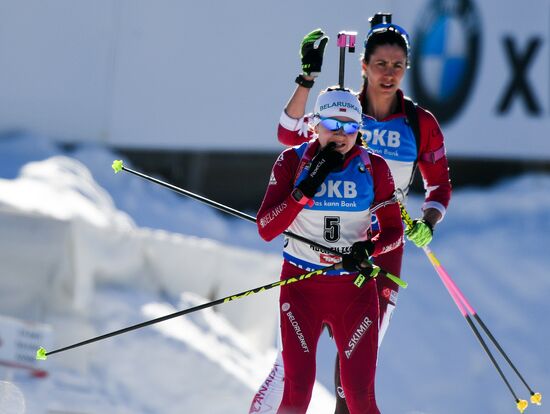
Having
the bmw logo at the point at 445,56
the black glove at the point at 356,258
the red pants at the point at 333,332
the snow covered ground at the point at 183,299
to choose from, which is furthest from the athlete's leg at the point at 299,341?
the bmw logo at the point at 445,56

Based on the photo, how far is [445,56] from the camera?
10.9 metres

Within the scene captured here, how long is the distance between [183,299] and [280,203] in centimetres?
264

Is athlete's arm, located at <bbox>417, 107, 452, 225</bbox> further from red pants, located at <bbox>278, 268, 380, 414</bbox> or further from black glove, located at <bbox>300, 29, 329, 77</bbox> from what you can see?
red pants, located at <bbox>278, 268, 380, 414</bbox>

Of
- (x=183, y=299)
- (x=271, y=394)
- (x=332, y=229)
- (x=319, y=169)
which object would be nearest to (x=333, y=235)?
(x=332, y=229)

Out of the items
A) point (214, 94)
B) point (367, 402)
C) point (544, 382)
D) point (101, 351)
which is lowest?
point (544, 382)

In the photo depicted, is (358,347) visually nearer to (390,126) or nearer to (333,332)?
(333,332)

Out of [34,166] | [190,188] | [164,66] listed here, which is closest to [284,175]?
[34,166]

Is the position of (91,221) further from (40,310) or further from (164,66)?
(164,66)

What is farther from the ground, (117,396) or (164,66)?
(164,66)

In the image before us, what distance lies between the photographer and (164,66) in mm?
9344

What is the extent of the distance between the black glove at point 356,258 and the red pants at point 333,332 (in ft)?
0.58

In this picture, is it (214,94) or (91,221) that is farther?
(214,94)

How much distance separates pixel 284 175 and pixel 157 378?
2065 mm

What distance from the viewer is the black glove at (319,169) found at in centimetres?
448
